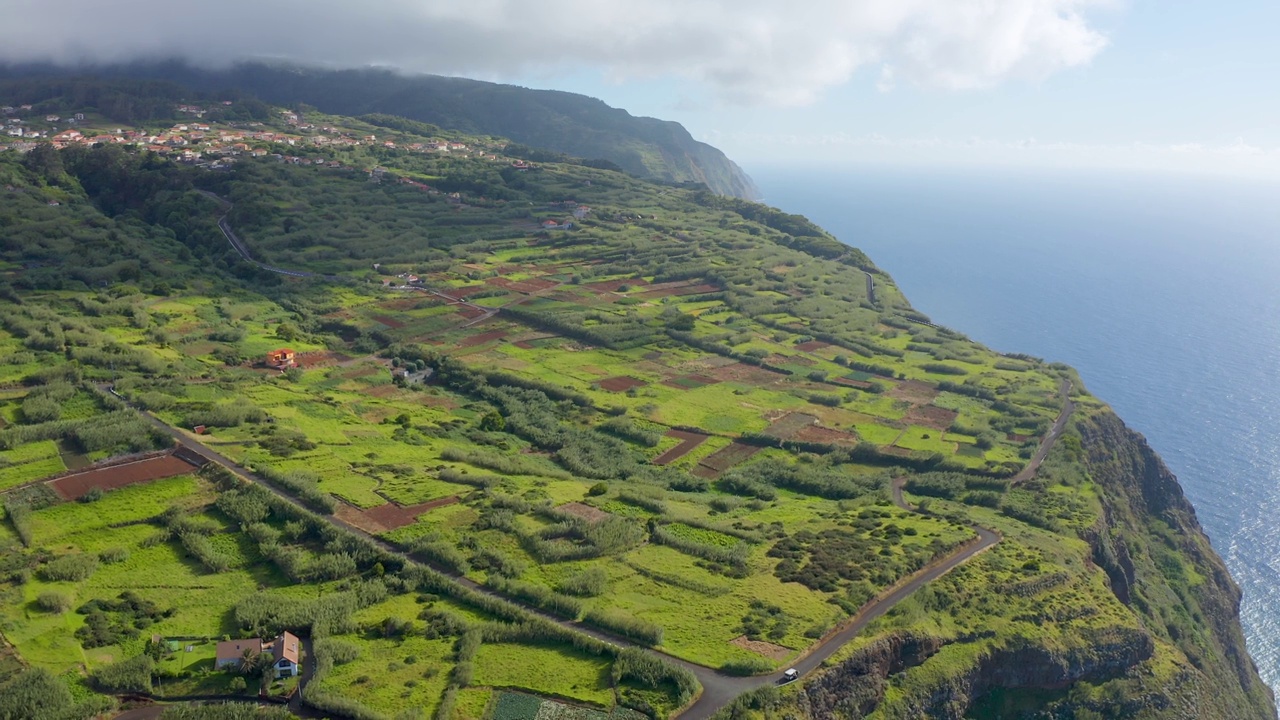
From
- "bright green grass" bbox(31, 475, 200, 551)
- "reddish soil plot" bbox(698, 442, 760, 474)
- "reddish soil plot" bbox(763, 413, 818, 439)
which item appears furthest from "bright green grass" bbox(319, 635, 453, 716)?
"reddish soil plot" bbox(763, 413, 818, 439)

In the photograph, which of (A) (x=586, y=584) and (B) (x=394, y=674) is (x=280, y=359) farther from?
(B) (x=394, y=674)

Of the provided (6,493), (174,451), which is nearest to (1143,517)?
(174,451)

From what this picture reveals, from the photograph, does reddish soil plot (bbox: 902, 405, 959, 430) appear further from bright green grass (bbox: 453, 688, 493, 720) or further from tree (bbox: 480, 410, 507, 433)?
bright green grass (bbox: 453, 688, 493, 720)

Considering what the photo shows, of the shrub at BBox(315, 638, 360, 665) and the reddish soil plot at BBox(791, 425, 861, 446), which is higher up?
the reddish soil plot at BBox(791, 425, 861, 446)

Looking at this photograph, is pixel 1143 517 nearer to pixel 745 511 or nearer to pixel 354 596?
pixel 745 511

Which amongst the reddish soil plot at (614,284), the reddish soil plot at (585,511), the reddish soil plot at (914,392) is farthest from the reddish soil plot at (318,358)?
the reddish soil plot at (914,392)

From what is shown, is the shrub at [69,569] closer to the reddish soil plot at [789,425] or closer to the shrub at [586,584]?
the shrub at [586,584]
